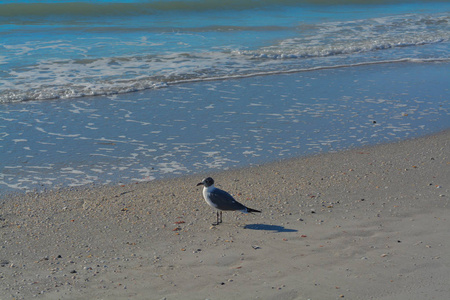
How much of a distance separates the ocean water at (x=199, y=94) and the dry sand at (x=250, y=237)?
76 centimetres

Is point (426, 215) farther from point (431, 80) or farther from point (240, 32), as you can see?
point (240, 32)

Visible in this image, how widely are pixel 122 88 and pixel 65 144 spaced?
3.50 m

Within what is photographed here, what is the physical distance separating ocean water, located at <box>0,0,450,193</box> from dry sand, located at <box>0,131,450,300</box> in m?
0.76

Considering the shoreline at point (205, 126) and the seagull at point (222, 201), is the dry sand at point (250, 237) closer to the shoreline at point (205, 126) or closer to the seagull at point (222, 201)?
the seagull at point (222, 201)

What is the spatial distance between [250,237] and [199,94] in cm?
580

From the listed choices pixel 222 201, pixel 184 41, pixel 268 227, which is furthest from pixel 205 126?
pixel 184 41

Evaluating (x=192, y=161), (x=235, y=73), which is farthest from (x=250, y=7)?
(x=192, y=161)

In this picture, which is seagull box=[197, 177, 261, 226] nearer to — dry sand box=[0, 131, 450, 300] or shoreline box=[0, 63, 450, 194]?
dry sand box=[0, 131, 450, 300]

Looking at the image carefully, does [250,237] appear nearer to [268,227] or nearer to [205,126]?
[268,227]

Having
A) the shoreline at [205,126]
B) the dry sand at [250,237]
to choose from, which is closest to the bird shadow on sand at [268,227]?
the dry sand at [250,237]

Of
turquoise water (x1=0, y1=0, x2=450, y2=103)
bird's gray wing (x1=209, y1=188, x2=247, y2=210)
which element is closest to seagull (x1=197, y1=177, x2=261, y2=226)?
bird's gray wing (x1=209, y1=188, x2=247, y2=210)

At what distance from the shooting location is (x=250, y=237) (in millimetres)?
4805

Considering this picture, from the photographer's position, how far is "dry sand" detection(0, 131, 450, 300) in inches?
154

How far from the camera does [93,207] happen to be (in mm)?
5504
